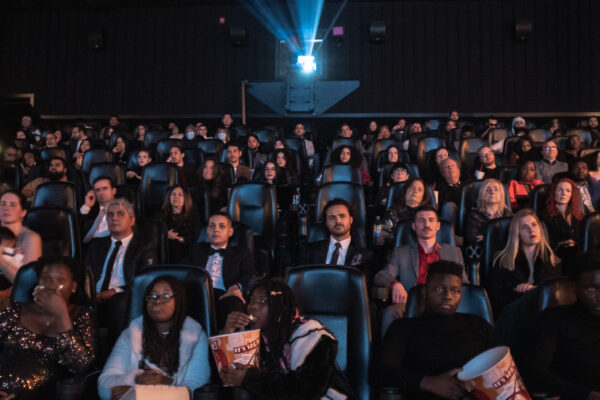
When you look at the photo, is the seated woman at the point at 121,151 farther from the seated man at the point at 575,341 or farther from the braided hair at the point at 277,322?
the seated man at the point at 575,341

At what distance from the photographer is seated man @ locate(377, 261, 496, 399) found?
2.04m

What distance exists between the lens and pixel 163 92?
1095 cm

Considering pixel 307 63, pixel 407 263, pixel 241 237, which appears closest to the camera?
pixel 407 263

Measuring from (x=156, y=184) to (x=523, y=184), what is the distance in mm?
3122

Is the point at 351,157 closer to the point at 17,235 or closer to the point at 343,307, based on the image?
the point at 17,235

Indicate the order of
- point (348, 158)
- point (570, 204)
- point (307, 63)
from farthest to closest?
point (307, 63), point (348, 158), point (570, 204)

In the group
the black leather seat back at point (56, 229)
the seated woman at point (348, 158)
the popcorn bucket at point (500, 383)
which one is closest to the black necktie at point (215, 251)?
the black leather seat back at point (56, 229)

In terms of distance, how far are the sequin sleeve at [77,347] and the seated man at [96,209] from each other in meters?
1.69

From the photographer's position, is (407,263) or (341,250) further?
(341,250)

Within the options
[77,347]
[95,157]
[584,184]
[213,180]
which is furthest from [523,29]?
[77,347]

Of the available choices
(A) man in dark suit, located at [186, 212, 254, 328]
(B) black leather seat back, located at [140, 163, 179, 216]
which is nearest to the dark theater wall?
(B) black leather seat back, located at [140, 163, 179, 216]

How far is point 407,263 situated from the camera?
3.02 m

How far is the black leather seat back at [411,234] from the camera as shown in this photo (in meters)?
3.29

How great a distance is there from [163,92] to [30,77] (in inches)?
109
